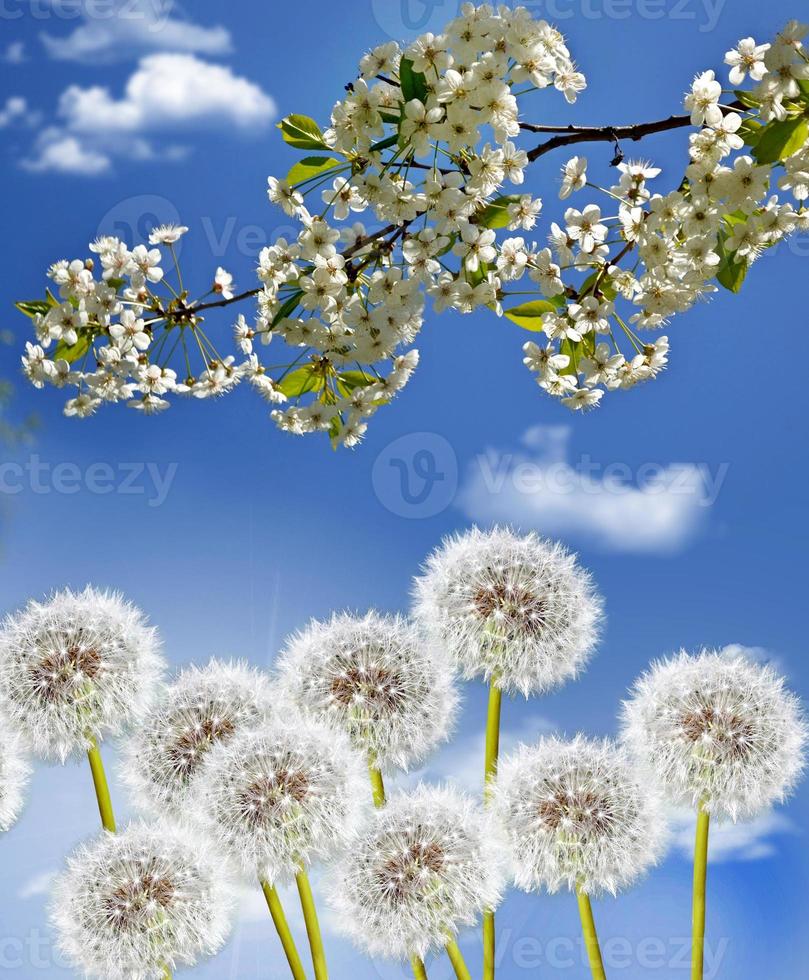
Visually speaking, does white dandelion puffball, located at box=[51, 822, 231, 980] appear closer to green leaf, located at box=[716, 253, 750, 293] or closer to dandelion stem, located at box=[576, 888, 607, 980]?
dandelion stem, located at box=[576, 888, 607, 980]

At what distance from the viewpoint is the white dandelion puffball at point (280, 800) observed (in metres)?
3.10

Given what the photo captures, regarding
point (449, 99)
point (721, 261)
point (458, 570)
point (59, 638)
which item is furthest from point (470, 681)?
point (449, 99)

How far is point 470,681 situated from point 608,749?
0.58 m

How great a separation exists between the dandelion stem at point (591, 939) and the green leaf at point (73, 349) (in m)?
2.52

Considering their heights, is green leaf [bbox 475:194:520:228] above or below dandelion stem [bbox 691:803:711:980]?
above

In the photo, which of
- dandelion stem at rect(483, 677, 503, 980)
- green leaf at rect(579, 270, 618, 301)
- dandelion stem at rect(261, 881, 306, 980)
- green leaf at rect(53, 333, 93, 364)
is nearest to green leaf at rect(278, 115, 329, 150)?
green leaf at rect(579, 270, 618, 301)

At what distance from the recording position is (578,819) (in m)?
3.31

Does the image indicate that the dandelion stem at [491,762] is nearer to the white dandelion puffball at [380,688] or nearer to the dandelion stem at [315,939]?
the white dandelion puffball at [380,688]

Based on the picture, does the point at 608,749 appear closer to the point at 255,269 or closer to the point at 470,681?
the point at 470,681

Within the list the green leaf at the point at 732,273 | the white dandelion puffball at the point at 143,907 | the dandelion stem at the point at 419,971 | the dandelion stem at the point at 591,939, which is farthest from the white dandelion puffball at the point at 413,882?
the green leaf at the point at 732,273

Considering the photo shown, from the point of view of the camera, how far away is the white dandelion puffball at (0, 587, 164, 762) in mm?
3740

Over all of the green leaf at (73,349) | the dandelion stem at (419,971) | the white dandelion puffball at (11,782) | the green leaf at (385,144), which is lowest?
the dandelion stem at (419,971)

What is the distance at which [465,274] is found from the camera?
2.62 m

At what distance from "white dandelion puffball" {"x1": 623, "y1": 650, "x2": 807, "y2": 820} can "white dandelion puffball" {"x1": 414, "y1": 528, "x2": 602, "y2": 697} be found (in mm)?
386
